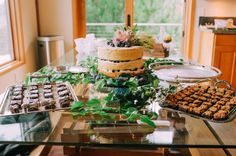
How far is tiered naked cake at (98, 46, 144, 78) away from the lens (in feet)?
4.62

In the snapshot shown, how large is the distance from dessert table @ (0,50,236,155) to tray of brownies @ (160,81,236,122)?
0.10ft

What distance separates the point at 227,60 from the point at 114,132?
327 centimetres

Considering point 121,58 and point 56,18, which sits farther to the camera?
point 56,18

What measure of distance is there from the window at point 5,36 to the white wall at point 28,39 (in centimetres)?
22

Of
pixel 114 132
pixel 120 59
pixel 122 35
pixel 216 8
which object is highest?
pixel 216 8

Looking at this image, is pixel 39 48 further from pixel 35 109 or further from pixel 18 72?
pixel 35 109

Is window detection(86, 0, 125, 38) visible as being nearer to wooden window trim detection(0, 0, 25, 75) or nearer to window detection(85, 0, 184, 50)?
window detection(85, 0, 184, 50)

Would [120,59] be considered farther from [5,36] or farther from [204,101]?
[5,36]

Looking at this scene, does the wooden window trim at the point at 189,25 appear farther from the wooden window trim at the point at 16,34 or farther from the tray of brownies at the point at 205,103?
the tray of brownies at the point at 205,103

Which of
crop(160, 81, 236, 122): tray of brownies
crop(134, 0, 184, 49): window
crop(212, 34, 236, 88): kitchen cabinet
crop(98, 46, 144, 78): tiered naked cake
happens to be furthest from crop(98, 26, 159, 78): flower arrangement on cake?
crop(134, 0, 184, 49): window

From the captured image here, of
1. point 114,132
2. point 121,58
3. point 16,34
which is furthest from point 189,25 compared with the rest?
point 114,132

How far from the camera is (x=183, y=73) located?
1557 mm

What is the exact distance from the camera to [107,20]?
4633mm

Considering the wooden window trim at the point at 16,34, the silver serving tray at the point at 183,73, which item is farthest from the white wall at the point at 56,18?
the silver serving tray at the point at 183,73
